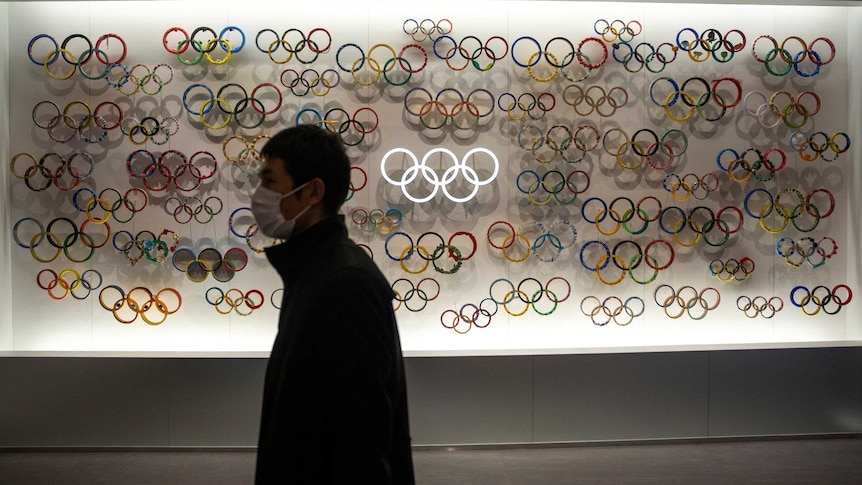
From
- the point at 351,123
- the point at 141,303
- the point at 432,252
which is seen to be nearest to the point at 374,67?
the point at 351,123

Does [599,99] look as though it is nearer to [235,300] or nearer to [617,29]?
[617,29]

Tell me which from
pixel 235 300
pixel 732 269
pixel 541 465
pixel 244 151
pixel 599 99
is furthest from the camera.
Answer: pixel 732 269

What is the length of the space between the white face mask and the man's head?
3 cm

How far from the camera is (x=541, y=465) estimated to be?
471cm

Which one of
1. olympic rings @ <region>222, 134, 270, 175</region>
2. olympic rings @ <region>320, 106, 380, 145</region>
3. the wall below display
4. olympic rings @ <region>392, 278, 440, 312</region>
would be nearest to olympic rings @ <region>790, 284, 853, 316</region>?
the wall below display

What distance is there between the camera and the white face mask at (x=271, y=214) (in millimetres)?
1943

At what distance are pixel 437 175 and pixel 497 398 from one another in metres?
1.97

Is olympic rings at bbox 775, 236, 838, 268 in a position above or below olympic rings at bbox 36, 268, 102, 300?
above

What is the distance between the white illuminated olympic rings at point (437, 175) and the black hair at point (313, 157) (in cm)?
338

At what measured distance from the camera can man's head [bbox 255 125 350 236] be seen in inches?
72.5

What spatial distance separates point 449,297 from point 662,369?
188cm

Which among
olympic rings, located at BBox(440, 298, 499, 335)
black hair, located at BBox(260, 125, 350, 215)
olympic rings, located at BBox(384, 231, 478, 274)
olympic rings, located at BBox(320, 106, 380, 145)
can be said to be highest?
olympic rings, located at BBox(320, 106, 380, 145)

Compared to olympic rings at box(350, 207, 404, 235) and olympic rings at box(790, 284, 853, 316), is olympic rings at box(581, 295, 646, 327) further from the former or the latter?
olympic rings at box(350, 207, 404, 235)

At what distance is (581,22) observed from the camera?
5566mm
